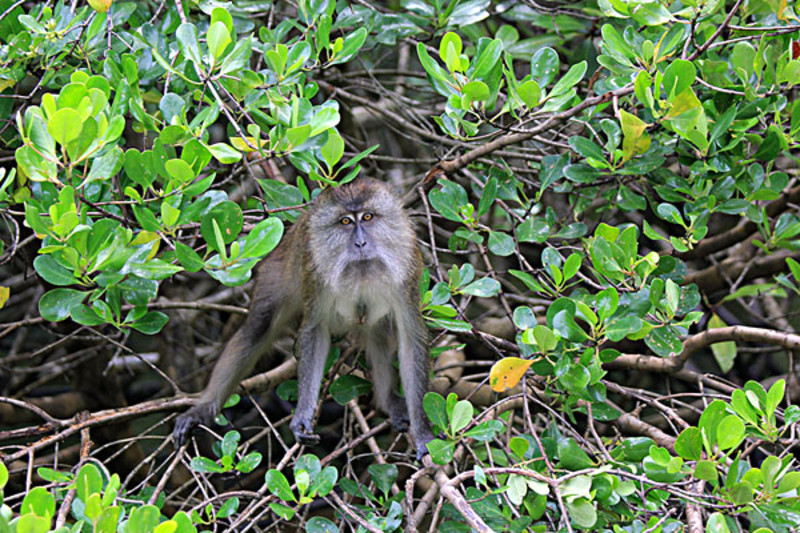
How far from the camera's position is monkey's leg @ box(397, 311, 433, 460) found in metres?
3.88

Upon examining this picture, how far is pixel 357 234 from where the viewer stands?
12.7 feet

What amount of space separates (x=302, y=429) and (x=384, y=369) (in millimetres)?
614

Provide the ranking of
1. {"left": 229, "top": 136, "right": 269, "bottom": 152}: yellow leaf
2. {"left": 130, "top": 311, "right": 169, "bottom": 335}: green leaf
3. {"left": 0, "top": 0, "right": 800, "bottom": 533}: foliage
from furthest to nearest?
{"left": 130, "top": 311, "right": 169, "bottom": 335}: green leaf < {"left": 229, "top": 136, "right": 269, "bottom": 152}: yellow leaf < {"left": 0, "top": 0, "right": 800, "bottom": 533}: foliage

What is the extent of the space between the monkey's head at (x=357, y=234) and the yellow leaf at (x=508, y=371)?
3.46 feet

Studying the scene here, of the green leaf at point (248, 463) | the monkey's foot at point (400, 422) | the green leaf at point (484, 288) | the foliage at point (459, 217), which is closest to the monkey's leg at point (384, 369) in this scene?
the monkey's foot at point (400, 422)

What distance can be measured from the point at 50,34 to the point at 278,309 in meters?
1.84

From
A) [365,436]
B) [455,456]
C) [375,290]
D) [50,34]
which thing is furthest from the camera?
[375,290]

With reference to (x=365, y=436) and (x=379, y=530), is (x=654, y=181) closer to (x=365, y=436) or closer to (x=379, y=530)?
(x=365, y=436)

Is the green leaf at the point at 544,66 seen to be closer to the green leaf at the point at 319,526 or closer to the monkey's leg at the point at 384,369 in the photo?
the monkey's leg at the point at 384,369

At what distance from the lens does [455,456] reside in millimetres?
3436

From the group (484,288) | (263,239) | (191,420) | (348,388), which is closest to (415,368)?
(348,388)

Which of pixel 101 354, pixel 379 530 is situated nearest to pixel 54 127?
pixel 379 530

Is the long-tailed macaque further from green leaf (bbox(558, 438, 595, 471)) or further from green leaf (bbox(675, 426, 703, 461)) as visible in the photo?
green leaf (bbox(675, 426, 703, 461))

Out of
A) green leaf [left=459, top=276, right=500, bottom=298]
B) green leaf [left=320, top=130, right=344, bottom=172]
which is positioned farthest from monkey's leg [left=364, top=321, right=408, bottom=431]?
green leaf [left=320, top=130, right=344, bottom=172]
